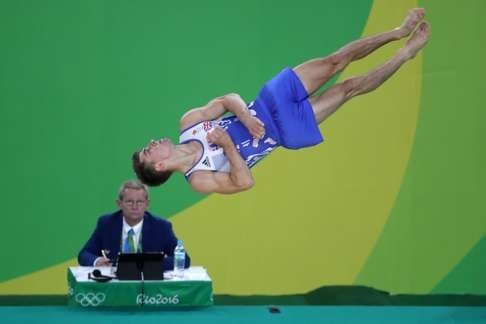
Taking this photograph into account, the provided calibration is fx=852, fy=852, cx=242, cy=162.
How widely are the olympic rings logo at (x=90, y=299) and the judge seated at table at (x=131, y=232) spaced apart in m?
0.93

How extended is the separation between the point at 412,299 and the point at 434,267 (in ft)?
1.07

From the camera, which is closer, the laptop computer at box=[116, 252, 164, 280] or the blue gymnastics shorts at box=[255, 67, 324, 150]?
the laptop computer at box=[116, 252, 164, 280]

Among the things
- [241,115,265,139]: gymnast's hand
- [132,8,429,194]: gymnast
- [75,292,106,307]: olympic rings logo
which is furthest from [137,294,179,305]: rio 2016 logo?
[241,115,265,139]: gymnast's hand

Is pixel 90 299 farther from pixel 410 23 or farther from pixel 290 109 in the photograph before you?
pixel 410 23

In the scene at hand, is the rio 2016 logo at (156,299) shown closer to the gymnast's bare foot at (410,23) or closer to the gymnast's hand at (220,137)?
the gymnast's hand at (220,137)

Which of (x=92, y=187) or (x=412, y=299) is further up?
(x=92, y=187)

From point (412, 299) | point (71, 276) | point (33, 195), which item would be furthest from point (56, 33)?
point (412, 299)

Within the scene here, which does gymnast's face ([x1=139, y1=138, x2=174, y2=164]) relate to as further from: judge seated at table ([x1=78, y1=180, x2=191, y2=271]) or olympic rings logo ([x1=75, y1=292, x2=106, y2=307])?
olympic rings logo ([x1=75, y1=292, x2=106, y2=307])

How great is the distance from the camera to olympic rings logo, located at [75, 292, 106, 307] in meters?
4.79

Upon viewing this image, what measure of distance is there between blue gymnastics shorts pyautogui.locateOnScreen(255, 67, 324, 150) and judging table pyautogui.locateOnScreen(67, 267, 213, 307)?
1010 millimetres

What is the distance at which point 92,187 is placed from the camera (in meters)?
6.81

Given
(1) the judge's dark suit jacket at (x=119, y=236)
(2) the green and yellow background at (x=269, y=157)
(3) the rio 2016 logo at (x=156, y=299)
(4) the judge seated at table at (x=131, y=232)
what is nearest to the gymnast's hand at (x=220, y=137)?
(3) the rio 2016 logo at (x=156, y=299)

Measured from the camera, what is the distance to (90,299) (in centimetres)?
480

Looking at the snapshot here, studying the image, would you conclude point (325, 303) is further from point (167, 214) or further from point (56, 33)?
point (56, 33)
